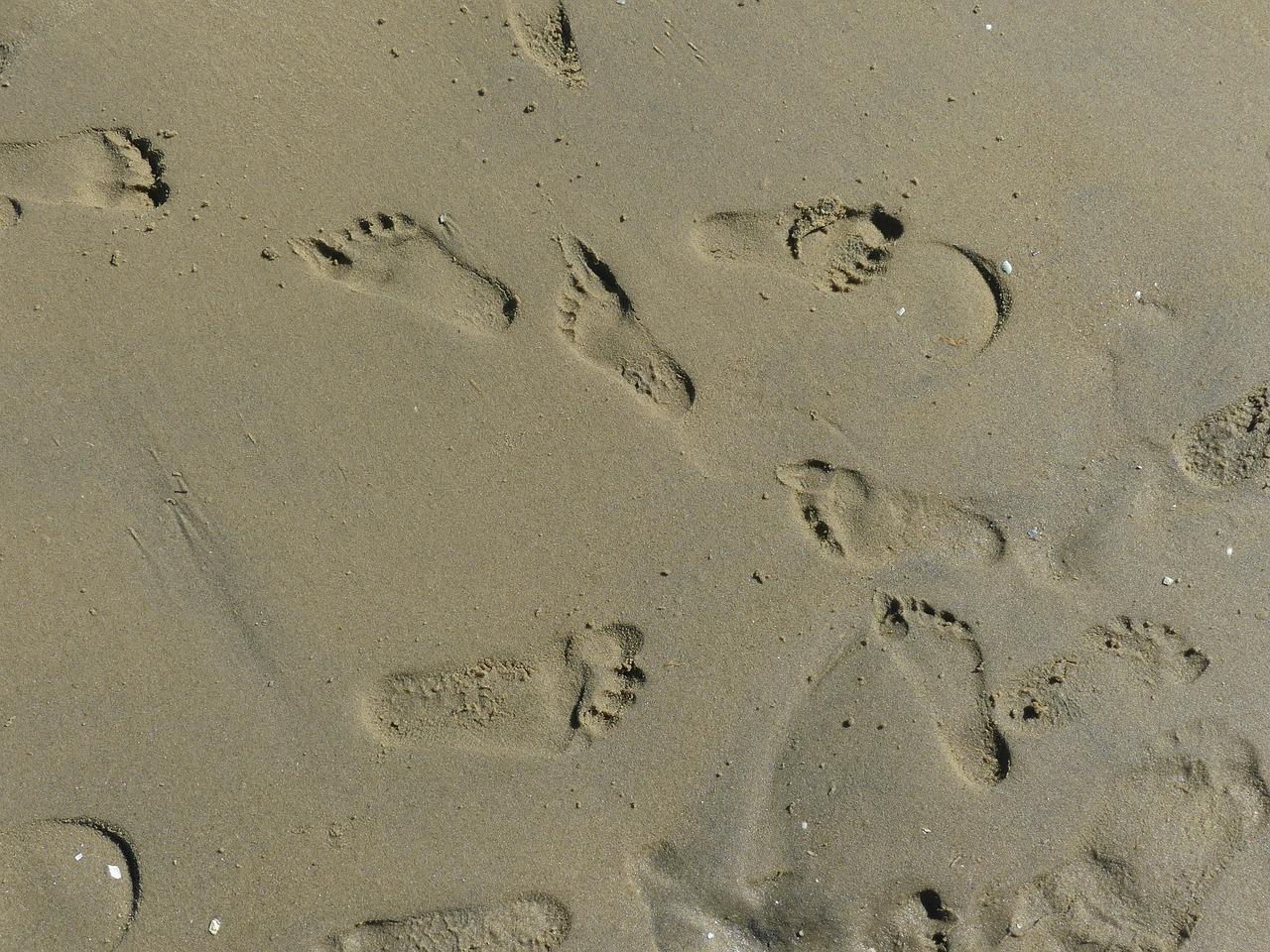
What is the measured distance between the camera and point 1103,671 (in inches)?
106

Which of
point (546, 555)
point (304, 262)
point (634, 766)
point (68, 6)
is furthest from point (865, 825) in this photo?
point (68, 6)

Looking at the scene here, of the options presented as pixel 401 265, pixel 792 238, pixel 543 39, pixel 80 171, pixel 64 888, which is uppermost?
pixel 543 39

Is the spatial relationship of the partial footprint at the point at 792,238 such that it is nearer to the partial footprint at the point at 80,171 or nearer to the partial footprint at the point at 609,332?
the partial footprint at the point at 609,332

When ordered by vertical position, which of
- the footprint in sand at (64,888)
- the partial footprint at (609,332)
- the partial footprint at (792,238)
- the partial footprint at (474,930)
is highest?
the partial footprint at (792,238)

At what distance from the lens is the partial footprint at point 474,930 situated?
259cm

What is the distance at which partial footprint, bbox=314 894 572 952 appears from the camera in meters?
2.59

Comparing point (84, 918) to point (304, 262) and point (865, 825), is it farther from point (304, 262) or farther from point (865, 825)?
point (865, 825)

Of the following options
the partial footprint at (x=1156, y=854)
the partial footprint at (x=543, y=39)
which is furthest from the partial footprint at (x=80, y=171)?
the partial footprint at (x=1156, y=854)

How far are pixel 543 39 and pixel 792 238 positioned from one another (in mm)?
1079

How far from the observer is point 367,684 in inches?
103

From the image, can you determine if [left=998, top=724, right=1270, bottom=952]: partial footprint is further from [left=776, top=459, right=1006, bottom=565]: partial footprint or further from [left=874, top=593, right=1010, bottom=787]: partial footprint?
[left=776, top=459, right=1006, bottom=565]: partial footprint

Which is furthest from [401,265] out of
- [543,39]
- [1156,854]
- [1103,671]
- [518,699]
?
[1156,854]

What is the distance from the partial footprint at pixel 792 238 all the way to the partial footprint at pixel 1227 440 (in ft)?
4.20

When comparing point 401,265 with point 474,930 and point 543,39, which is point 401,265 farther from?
point 474,930
